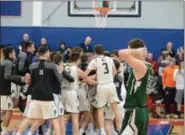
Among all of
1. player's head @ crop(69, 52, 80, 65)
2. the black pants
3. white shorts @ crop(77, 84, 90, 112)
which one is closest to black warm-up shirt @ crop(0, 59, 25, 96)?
player's head @ crop(69, 52, 80, 65)

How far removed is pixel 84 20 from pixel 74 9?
2.35 feet

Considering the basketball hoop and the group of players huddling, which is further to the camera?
the basketball hoop

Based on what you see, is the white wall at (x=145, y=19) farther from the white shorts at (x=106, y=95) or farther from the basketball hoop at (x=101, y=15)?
the white shorts at (x=106, y=95)

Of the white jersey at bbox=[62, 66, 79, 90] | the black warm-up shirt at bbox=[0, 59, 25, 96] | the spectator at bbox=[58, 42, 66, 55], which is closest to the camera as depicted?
the white jersey at bbox=[62, 66, 79, 90]

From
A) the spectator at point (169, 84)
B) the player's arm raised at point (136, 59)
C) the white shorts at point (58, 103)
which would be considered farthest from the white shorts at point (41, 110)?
the spectator at point (169, 84)

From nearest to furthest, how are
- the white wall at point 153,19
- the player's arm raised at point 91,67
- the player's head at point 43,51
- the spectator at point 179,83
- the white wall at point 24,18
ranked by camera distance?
the player's head at point 43,51 → the player's arm raised at point 91,67 → the spectator at point 179,83 → the white wall at point 153,19 → the white wall at point 24,18

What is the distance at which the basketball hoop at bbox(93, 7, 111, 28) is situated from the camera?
19.9m

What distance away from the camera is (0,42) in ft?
68.6

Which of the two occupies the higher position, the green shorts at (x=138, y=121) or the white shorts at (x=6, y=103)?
the green shorts at (x=138, y=121)

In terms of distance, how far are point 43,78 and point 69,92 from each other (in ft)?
4.84

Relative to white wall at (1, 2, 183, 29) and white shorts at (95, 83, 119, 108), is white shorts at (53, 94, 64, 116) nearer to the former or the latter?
white shorts at (95, 83, 119, 108)

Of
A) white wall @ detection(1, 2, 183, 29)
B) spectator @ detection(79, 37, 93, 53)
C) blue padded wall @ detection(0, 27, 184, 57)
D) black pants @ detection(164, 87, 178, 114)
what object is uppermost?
white wall @ detection(1, 2, 183, 29)

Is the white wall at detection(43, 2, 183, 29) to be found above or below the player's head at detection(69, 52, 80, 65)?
above

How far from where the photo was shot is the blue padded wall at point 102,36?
66.4 feet
